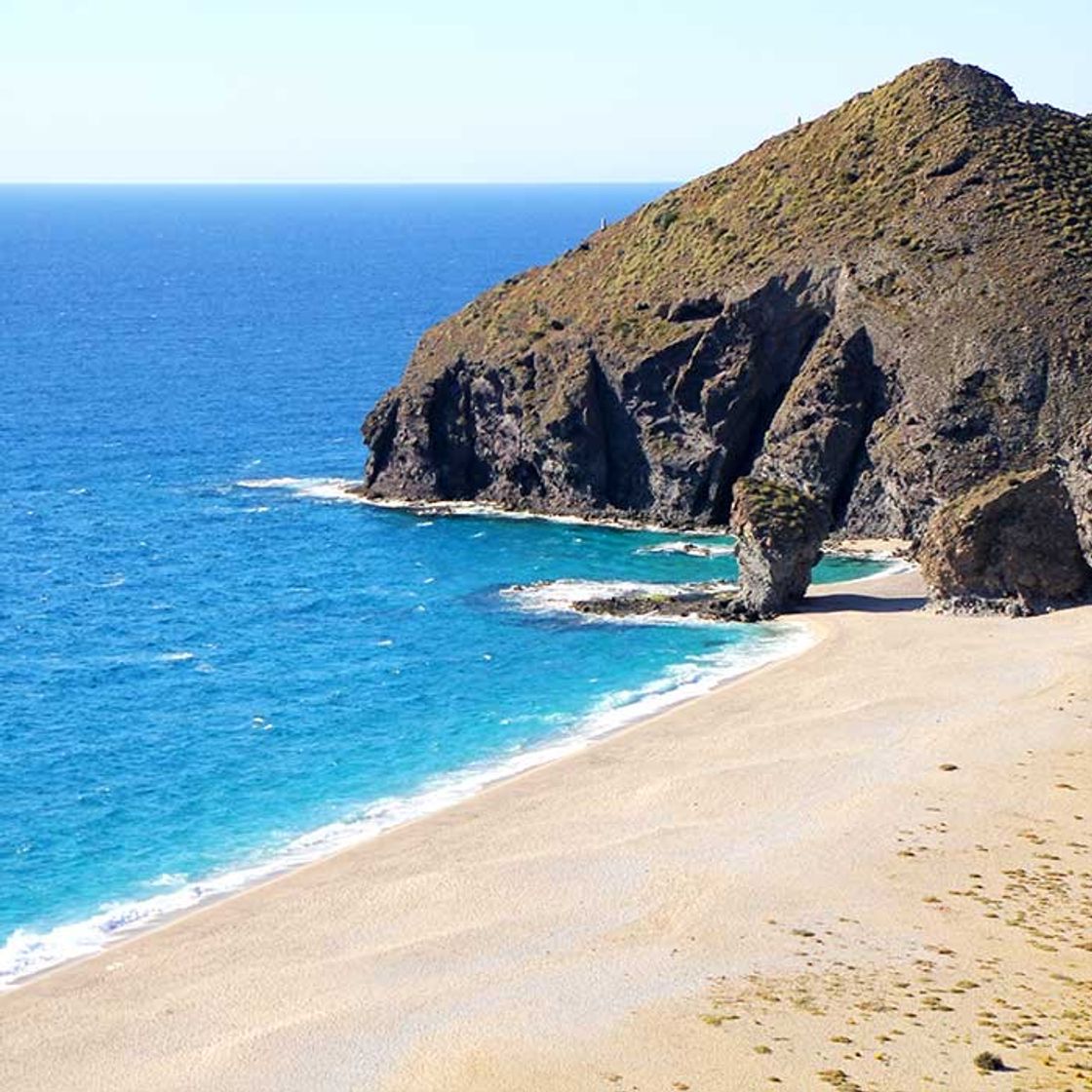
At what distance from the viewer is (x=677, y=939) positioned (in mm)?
48469

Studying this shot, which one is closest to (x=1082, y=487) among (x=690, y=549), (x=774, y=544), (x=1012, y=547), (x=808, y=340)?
(x=1012, y=547)

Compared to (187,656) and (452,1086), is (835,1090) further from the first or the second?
(187,656)

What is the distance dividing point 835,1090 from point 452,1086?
26.8ft

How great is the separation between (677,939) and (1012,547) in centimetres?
3571

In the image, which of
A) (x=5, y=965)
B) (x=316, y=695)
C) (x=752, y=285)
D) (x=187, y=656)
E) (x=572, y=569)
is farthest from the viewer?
(x=752, y=285)

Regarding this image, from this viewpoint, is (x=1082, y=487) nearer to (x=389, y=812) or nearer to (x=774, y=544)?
(x=774, y=544)

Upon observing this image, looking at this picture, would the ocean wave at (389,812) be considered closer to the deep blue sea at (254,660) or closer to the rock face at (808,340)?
the deep blue sea at (254,660)

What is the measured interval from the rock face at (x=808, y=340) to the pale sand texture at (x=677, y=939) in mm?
30494

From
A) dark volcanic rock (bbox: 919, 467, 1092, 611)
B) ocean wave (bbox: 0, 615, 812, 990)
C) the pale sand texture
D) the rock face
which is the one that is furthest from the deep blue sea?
dark volcanic rock (bbox: 919, 467, 1092, 611)

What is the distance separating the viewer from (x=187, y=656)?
76.9 m

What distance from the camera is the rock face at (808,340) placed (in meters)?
94.8

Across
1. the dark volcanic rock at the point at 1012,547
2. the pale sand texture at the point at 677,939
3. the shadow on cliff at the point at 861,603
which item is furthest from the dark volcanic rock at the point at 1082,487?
the pale sand texture at the point at 677,939

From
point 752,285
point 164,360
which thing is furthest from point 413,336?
point 752,285

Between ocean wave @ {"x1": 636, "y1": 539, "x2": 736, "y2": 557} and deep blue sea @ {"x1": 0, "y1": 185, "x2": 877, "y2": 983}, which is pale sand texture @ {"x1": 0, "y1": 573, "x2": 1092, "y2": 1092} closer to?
deep blue sea @ {"x1": 0, "y1": 185, "x2": 877, "y2": 983}
